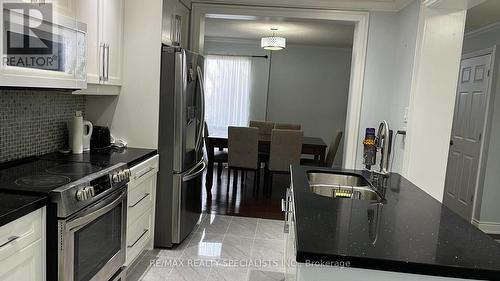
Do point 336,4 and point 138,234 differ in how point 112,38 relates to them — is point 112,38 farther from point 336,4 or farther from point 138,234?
point 336,4

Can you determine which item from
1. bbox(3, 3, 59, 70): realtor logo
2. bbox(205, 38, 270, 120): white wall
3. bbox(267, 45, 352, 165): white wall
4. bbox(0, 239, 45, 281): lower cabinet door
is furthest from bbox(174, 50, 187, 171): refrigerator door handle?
bbox(267, 45, 352, 165): white wall

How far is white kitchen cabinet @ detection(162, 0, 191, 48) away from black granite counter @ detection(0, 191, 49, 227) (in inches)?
68.1

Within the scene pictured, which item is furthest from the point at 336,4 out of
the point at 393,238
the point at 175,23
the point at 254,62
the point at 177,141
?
the point at 254,62

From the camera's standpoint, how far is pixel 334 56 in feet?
23.6

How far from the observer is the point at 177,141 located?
9.65ft

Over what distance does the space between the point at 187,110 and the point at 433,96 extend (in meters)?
1.92

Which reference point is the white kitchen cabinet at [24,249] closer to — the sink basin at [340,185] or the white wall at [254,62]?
the sink basin at [340,185]

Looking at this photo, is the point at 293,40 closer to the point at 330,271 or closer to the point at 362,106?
the point at 362,106

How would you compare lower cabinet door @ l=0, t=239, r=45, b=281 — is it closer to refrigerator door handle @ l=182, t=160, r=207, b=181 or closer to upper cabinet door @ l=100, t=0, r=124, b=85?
upper cabinet door @ l=100, t=0, r=124, b=85

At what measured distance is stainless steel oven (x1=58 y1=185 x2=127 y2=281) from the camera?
1.69 metres

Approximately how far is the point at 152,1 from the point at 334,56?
16.4ft

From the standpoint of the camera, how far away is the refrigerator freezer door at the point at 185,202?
3.03m

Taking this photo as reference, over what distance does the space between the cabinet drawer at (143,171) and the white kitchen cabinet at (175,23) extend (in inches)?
37.9

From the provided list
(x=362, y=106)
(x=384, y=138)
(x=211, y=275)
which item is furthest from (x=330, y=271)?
(x=362, y=106)
